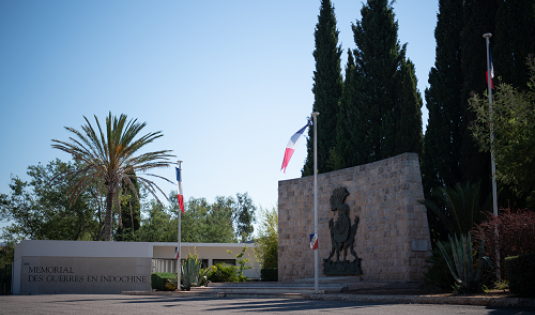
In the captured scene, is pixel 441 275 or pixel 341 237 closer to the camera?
pixel 441 275

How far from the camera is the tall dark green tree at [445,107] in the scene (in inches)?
851

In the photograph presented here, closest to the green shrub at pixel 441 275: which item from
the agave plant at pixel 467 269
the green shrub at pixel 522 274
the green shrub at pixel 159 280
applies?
the agave plant at pixel 467 269

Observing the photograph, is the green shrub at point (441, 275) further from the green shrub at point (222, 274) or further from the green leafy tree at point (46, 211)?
the green leafy tree at point (46, 211)

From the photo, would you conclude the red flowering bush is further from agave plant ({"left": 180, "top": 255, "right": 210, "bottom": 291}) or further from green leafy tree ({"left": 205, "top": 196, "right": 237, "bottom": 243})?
green leafy tree ({"left": 205, "top": 196, "right": 237, "bottom": 243})

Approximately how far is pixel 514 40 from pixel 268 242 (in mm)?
17038

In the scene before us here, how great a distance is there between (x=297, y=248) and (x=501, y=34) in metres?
12.5

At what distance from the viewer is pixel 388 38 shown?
83.0 feet

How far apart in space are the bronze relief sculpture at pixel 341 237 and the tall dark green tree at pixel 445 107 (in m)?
3.75

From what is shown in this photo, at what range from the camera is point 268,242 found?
29.9 m

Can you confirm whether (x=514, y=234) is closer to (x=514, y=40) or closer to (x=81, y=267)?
(x=514, y=40)

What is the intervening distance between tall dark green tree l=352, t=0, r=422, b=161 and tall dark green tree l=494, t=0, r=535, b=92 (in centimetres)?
508

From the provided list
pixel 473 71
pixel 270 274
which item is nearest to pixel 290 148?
pixel 473 71

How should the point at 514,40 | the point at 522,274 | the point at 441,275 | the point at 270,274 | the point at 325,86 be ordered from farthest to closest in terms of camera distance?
the point at 325,86 < the point at 270,274 < the point at 514,40 < the point at 441,275 < the point at 522,274

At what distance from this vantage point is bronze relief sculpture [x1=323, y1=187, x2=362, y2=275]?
20.7 m
